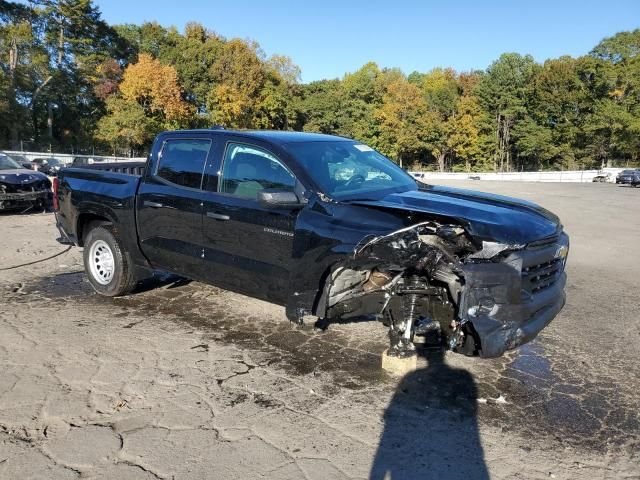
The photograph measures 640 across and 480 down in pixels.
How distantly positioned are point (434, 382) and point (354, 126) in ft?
246

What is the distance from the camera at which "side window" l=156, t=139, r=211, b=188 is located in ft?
17.5

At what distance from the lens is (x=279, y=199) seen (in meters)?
4.30

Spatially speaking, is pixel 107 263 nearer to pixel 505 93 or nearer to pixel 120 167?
pixel 120 167

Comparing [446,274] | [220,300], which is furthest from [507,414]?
[220,300]

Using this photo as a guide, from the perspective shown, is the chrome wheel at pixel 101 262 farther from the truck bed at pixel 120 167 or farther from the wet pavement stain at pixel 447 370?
the truck bed at pixel 120 167

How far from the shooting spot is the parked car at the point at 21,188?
→ 1287 centimetres

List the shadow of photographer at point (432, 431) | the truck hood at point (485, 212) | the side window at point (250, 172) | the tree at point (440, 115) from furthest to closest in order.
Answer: the tree at point (440, 115), the side window at point (250, 172), the truck hood at point (485, 212), the shadow of photographer at point (432, 431)

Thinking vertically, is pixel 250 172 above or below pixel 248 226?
above

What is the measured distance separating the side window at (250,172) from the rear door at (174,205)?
1.07 ft

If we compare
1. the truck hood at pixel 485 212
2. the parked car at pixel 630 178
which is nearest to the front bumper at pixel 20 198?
the truck hood at pixel 485 212

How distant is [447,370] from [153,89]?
5371cm

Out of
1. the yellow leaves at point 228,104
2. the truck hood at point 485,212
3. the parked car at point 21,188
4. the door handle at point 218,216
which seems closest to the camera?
the truck hood at point 485,212

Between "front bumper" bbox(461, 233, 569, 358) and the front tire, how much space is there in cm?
404

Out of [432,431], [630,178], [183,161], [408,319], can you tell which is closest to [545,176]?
[630,178]
